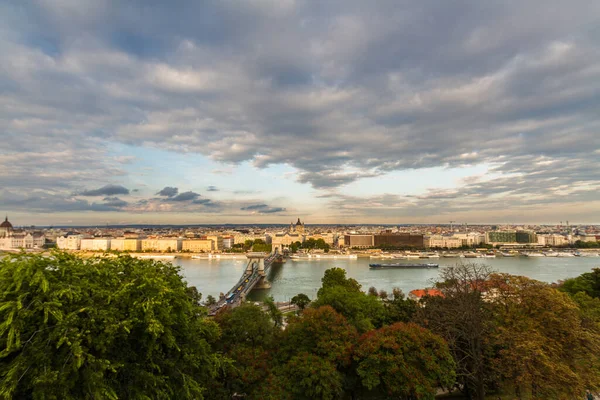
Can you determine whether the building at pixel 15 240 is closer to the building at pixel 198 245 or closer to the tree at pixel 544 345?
the building at pixel 198 245

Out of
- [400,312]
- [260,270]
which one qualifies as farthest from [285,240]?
[400,312]

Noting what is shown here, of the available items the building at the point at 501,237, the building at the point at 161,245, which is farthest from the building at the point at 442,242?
the building at the point at 161,245

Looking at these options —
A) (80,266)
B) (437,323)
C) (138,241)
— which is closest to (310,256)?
(138,241)

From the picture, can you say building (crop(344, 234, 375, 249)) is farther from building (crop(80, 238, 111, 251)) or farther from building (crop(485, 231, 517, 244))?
building (crop(80, 238, 111, 251))

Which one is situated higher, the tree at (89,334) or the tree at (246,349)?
the tree at (89,334)

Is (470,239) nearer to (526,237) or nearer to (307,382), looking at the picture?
(526,237)

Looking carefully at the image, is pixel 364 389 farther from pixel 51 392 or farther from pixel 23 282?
pixel 23 282

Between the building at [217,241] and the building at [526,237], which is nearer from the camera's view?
the building at [217,241]
